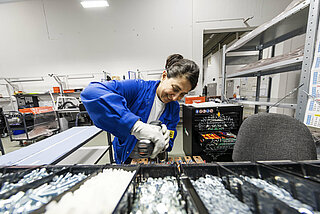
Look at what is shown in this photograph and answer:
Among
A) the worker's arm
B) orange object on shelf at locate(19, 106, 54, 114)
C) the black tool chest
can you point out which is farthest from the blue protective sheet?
orange object on shelf at locate(19, 106, 54, 114)

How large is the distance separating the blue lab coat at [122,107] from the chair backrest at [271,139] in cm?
54

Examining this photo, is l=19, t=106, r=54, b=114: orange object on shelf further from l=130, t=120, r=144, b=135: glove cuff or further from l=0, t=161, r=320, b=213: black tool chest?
l=130, t=120, r=144, b=135: glove cuff

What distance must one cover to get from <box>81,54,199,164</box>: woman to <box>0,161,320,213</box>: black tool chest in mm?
196

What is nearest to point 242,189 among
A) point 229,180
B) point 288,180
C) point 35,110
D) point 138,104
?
point 229,180

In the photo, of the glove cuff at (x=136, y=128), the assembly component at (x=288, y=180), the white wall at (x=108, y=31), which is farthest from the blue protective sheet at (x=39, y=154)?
the white wall at (x=108, y=31)

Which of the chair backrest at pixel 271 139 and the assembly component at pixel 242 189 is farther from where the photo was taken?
the chair backrest at pixel 271 139

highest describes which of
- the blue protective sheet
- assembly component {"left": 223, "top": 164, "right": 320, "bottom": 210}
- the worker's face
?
the worker's face

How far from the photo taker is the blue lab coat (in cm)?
57

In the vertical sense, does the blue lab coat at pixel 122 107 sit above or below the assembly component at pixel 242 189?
above

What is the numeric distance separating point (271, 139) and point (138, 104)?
2.91 feet

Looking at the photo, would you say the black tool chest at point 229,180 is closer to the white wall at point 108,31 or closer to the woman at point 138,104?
the woman at point 138,104

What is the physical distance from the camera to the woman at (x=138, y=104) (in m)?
0.58

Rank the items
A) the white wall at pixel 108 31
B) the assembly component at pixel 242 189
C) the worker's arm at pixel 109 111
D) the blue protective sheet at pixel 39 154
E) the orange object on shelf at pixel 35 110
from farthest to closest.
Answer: the white wall at pixel 108 31 → the orange object on shelf at pixel 35 110 → the blue protective sheet at pixel 39 154 → the worker's arm at pixel 109 111 → the assembly component at pixel 242 189

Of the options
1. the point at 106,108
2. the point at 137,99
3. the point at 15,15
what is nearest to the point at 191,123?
the point at 137,99
